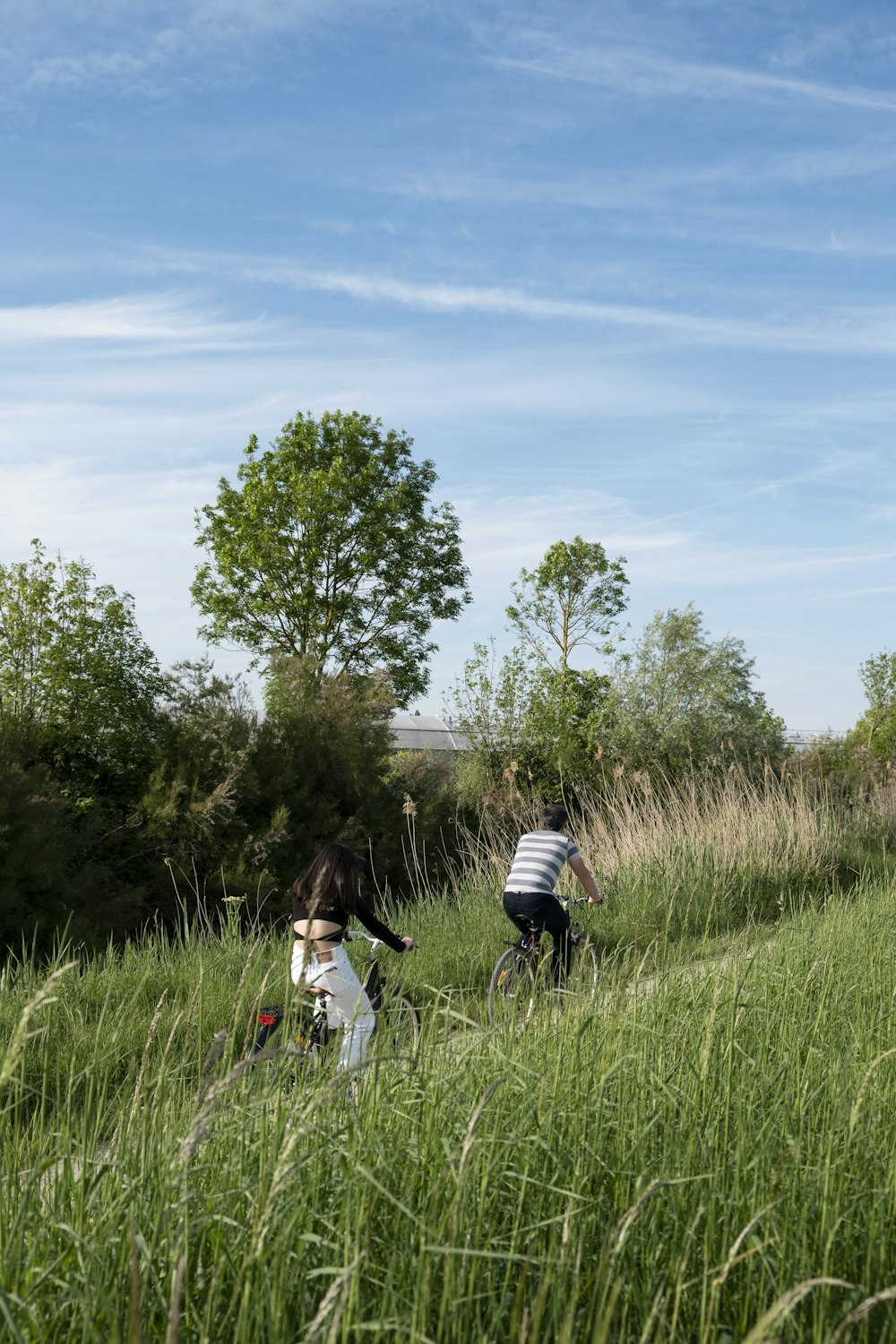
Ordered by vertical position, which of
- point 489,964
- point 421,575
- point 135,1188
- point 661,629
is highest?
point 421,575

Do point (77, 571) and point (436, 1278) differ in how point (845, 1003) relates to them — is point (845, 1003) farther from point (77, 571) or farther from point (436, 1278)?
point (77, 571)

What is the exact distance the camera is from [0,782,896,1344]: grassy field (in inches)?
82.3

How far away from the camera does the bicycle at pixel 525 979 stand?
412 cm

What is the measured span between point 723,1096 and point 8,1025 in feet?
14.1

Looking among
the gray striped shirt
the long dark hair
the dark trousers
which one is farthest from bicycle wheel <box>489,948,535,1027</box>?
the long dark hair

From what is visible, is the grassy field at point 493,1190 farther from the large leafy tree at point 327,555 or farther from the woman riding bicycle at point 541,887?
the large leafy tree at point 327,555

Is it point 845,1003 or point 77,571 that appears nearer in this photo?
point 845,1003

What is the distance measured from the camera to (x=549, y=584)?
108 feet

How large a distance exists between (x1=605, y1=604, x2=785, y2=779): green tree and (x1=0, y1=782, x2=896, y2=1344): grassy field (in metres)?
21.9

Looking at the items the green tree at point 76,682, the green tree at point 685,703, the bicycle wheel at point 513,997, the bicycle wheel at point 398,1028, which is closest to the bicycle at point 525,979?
the bicycle wheel at point 513,997

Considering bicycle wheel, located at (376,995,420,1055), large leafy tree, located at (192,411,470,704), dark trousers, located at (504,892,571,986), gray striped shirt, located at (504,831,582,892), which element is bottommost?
dark trousers, located at (504,892,571,986)

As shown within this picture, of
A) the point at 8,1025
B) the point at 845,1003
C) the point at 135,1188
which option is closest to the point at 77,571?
the point at 8,1025

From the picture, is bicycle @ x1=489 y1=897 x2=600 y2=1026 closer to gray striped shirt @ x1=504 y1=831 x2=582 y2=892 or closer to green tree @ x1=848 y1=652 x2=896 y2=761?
gray striped shirt @ x1=504 y1=831 x2=582 y2=892

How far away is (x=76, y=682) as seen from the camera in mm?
17844
